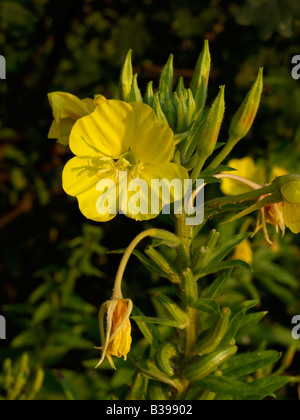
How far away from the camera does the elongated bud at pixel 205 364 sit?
111 centimetres

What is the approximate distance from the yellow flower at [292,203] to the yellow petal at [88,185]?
34 cm

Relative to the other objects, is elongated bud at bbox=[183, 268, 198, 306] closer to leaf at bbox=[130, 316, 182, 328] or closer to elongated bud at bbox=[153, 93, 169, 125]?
leaf at bbox=[130, 316, 182, 328]

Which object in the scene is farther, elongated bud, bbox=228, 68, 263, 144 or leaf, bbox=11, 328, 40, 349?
leaf, bbox=11, 328, 40, 349

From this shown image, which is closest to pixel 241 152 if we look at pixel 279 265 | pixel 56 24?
pixel 279 265

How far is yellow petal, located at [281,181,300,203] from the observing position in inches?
39.2

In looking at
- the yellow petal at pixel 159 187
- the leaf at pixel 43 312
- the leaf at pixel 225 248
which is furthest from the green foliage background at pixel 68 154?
the yellow petal at pixel 159 187

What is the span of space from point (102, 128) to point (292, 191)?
393 mm

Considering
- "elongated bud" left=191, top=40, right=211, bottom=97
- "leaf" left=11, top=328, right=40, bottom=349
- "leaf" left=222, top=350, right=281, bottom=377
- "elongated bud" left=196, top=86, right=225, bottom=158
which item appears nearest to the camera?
"elongated bud" left=196, top=86, right=225, bottom=158

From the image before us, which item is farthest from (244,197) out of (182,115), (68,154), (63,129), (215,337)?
(68,154)

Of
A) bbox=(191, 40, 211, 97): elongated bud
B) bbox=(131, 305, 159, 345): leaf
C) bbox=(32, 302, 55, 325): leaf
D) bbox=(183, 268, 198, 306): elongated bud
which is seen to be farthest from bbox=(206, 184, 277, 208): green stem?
bbox=(32, 302, 55, 325): leaf

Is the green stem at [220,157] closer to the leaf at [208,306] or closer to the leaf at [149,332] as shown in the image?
the leaf at [208,306]

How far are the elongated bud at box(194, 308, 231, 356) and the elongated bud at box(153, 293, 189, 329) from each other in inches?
2.2

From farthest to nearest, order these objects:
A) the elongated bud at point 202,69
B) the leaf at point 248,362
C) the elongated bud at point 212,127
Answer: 1. the leaf at point 248,362
2. the elongated bud at point 202,69
3. the elongated bud at point 212,127
